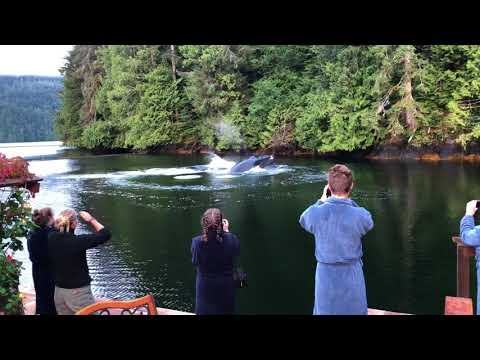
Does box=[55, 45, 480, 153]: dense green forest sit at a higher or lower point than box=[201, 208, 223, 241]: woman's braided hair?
higher

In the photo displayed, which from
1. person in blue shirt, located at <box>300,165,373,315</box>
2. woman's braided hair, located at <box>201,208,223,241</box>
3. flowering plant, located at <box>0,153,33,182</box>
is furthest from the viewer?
flowering plant, located at <box>0,153,33,182</box>

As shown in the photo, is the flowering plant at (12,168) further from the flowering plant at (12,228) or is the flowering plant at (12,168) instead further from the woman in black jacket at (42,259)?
the woman in black jacket at (42,259)

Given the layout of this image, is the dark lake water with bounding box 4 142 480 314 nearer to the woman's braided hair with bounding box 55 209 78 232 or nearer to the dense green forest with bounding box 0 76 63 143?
the woman's braided hair with bounding box 55 209 78 232

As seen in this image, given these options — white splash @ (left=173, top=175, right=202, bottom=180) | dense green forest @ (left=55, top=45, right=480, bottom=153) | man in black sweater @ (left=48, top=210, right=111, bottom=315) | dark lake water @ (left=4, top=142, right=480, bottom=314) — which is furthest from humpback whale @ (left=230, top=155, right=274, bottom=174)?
man in black sweater @ (left=48, top=210, right=111, bottom=315)

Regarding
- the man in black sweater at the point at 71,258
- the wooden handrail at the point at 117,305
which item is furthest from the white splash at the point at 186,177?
the wooden handrail at the point at 117,305

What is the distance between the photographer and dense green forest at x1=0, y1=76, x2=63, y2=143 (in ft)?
108

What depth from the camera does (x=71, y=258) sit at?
9.95 feet

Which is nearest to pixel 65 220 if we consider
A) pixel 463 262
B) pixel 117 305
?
pixel 117 305

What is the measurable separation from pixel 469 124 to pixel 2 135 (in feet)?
93.9

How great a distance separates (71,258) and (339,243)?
4.87 feet

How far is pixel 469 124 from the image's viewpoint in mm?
20953

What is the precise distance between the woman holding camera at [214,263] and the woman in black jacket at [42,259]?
935mm

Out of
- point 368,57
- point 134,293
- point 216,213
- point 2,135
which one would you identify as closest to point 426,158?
point 368,57
